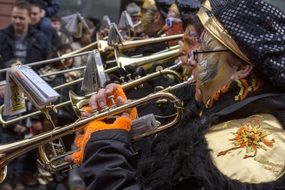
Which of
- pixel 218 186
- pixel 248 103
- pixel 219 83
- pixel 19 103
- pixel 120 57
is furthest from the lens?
pixel 120 57

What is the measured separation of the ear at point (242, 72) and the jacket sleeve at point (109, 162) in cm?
48

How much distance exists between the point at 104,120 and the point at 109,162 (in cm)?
28

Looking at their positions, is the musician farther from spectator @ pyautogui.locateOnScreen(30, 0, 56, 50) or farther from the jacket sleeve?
spectator @ pyautogui.locateOnScreen(30, 0, 56, 50)

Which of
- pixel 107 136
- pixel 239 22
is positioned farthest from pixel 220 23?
pixel 107 136

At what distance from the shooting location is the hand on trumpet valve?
2.40 meters

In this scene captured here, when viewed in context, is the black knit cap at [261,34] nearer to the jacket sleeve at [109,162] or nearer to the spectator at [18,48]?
the jacket sleeve at [109,162]

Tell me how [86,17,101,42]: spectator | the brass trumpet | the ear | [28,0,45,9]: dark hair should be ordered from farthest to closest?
[86,17,101,42]: spectator < [28,0,45,9]: dark hair < the brass trumpet < the ear

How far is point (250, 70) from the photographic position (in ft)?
7.49

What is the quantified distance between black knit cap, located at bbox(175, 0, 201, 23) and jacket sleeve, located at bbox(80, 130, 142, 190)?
1.94 meters

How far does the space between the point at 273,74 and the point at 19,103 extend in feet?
4.08

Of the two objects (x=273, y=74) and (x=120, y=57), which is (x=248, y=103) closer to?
(x=273, y=74)

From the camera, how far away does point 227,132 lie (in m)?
2.14

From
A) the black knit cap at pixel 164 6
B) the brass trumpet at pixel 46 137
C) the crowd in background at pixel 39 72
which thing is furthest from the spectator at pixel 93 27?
the brass trumpet at pixel 46 137

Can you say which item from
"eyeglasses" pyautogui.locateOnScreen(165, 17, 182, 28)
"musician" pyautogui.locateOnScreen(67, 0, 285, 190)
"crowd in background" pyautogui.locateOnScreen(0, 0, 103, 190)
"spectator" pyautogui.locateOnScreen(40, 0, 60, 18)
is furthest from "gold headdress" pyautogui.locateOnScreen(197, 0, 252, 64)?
"spectator" pyautogui.locateOnScreen(40, 0, 60, 18)
